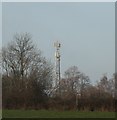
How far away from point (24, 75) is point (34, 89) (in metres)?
3.16

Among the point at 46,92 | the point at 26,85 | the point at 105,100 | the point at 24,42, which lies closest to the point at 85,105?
the point at 105,100

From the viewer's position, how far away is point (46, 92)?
42656 mm

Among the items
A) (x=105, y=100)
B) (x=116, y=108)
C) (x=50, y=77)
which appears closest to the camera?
(x=116, y=108)

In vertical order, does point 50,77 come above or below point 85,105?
above

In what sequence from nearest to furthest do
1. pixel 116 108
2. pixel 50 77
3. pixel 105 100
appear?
1. pixel 116 108
2. pixel 105 100
3. pixel 50 77

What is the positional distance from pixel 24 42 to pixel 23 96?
874 centimetres

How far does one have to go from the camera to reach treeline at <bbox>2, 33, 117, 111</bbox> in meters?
40.5

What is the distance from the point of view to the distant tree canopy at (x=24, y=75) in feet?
135

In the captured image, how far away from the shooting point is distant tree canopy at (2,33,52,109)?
135ft

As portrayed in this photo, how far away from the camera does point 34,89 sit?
42125 millimetres

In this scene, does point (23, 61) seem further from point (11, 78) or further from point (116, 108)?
point (116, 108)

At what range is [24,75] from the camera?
44.4 metres

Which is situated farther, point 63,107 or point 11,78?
point 11,78

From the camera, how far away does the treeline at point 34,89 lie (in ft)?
133
